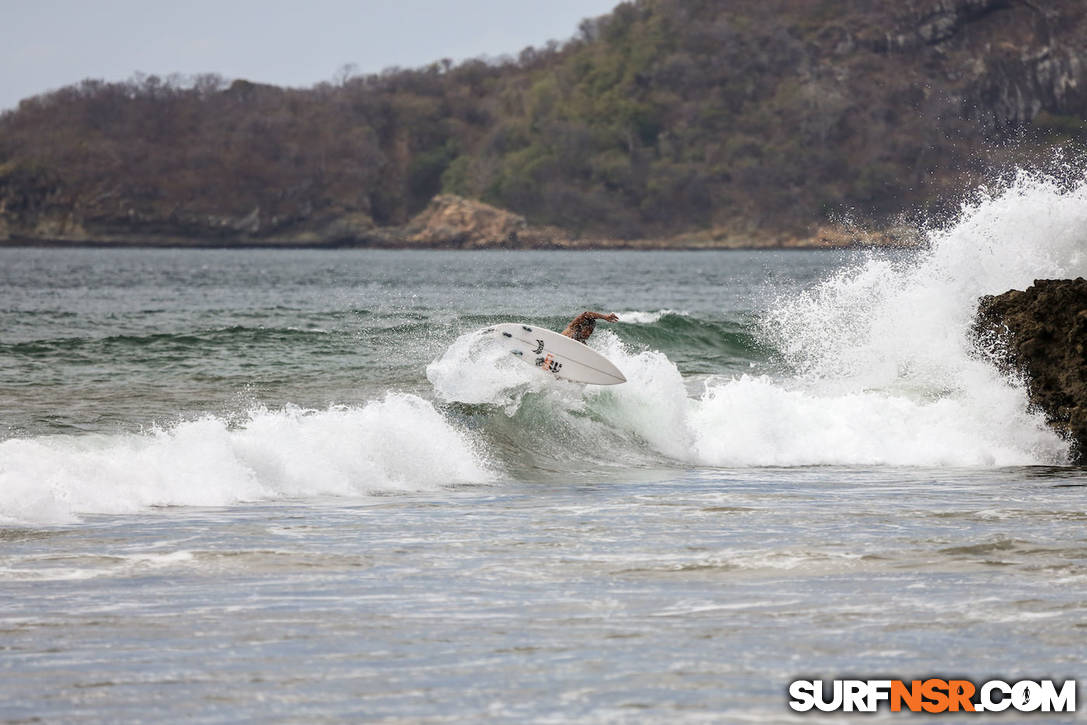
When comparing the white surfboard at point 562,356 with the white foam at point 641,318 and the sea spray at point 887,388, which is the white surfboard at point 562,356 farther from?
the white foam at point 641,318

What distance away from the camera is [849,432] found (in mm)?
15719

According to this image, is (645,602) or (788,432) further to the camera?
(788,432)

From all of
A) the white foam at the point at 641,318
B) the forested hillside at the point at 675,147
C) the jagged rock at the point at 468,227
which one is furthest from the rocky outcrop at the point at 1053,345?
the jagged rock at the point at 468,227

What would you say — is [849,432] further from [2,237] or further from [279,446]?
[2,237]

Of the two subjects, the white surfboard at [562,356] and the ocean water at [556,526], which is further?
the white surfboard at [562,356]

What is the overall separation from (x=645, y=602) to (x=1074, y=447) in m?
7.88

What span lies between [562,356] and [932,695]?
35.4 feet

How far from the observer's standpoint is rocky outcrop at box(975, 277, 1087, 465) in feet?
45.3

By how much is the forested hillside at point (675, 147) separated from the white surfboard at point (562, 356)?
142 m

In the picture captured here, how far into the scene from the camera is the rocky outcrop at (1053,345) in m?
13.8

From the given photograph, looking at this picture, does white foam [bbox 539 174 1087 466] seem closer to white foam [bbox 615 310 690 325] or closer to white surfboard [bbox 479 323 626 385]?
white surfboard [bbox 479 323 626 385]

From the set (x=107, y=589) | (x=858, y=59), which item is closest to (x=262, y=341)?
(x=107, y=589)

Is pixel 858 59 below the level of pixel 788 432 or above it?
above

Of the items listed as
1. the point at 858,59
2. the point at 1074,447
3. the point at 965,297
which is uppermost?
the point at 858,59
